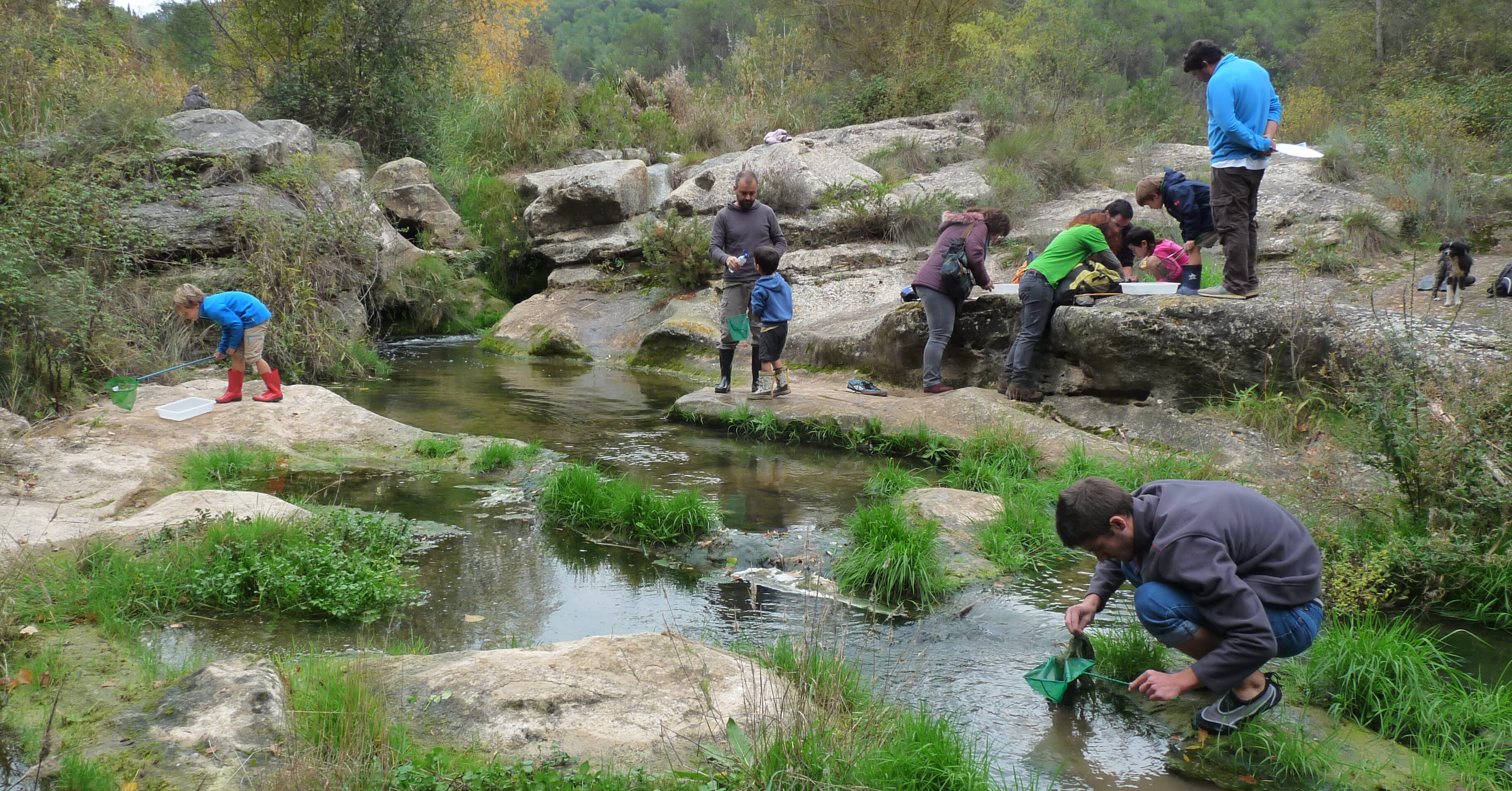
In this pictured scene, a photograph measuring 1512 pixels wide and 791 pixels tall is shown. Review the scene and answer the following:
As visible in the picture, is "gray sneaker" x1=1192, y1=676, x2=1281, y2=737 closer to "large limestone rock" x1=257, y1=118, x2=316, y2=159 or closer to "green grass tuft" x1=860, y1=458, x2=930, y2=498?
"green grass tuft" x1=860, y1=458, x2=930, y2=498

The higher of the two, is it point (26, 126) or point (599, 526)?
point (26, 126)

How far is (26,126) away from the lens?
1098 centimetres

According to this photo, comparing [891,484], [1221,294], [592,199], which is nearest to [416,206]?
[592,199]

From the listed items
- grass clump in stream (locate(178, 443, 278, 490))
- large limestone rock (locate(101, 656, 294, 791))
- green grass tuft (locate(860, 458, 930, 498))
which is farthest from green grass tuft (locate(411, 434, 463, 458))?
large limestone rock (locate(101, 656, 294, 791))

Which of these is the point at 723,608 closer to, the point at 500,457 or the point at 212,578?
the point at 212,578

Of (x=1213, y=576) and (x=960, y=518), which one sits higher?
(x=1213, y=576)

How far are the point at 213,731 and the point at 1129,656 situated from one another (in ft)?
11.2

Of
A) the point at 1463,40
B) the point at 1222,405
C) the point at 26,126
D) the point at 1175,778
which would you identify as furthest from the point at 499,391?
the point at 1463,40

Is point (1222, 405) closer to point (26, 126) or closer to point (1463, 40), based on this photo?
point (26, 126)

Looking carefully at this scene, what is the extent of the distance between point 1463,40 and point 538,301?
22.9m

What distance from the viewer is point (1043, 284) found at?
8617mm

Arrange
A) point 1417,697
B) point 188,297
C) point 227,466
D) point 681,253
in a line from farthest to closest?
point 681,253 < point 188,297 < point 227,466 < point 1417,697

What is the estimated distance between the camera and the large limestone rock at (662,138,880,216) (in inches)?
605

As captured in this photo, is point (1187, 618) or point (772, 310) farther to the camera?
point (772, 310)
